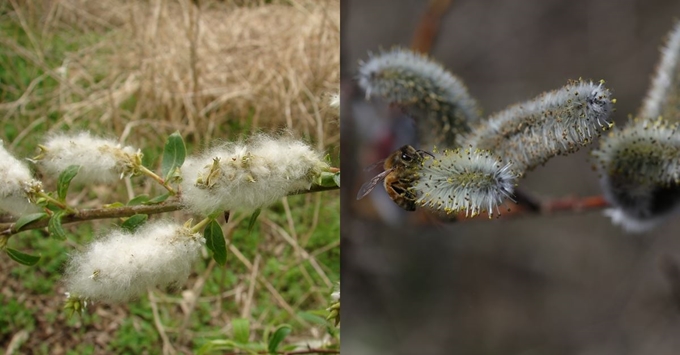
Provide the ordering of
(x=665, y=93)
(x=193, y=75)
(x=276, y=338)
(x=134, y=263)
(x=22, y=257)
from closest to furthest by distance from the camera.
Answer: (x=665, y=93) < (x=134, y=263) < (x=22, y=257) < (x=276, y=338) < (x=193, y=75)

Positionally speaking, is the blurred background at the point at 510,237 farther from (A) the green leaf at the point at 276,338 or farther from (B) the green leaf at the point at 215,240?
(A) the green leaf at the point at 276,338

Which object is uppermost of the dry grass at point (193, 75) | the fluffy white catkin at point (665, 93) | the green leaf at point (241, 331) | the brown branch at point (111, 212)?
the dry grass at point (193, 75)

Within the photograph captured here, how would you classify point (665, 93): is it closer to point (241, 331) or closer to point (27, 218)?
point (27, 218)

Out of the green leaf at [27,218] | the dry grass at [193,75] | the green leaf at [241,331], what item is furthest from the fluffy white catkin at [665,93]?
the dry grass at [193,75]

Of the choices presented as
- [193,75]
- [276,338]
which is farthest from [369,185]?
[193,75]

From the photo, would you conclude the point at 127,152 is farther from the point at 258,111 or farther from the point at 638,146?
the point at 258,111

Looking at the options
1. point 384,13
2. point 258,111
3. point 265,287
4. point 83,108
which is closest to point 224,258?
point 384,13
